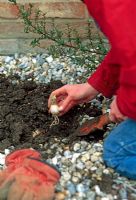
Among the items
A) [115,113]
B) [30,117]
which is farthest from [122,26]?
[30,117]

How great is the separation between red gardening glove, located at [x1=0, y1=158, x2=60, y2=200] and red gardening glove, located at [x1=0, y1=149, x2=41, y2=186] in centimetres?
4

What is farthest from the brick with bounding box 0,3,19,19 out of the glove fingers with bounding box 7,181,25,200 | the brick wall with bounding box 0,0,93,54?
the glove fingers with bounding box 7,181,25,200

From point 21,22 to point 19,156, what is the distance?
943mm

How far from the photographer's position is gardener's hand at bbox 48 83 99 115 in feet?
7.25

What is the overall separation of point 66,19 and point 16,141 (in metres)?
0.80

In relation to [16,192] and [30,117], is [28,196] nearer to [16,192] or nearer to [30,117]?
[16,192]

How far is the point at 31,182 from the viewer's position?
1.94 metres

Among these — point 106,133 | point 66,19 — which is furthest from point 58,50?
point 106,133

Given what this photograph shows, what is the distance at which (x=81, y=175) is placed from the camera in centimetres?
210

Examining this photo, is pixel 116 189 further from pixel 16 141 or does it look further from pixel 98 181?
pixel 16 141

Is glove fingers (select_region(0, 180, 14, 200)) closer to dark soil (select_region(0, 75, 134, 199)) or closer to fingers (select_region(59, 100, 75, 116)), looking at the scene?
dark soil (select_region(0, 75, 134, 199))

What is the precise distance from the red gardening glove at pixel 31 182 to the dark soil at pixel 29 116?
0.81ft

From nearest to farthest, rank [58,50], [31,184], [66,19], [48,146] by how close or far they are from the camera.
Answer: [31,184] < [48,146] < [58,50] < [66,19]

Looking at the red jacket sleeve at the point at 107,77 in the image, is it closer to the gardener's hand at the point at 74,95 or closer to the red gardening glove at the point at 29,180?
the gardener's hand at the point at 74,95
